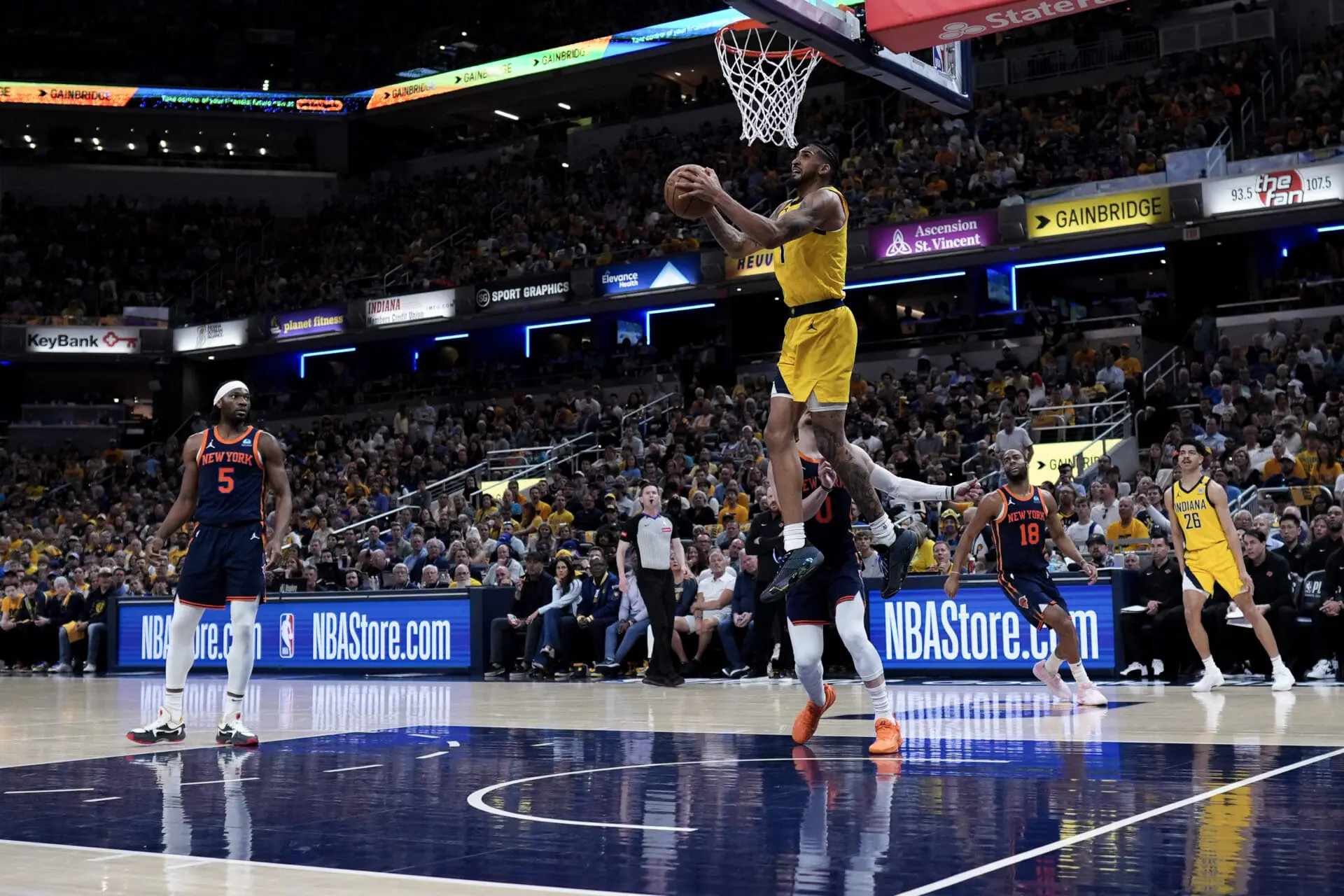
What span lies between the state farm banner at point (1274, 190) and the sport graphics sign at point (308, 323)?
21.8 m

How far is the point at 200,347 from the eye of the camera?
3891cm

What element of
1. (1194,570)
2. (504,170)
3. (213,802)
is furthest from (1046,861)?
(504,170)

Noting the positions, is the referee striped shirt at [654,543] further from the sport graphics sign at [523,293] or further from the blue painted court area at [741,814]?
the sport graphics sign at [523,293]

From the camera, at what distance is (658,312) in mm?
37062

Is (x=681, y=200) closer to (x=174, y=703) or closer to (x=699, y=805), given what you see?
(x=699, y=805)

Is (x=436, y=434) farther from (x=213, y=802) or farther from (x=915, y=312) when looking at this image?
(x=213, y=802)

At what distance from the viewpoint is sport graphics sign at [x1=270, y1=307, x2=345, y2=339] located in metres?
36.6

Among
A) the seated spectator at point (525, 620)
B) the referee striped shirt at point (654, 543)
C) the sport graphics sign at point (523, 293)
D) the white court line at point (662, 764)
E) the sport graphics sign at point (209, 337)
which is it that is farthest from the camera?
the sport graphics sign at point (209, 337)

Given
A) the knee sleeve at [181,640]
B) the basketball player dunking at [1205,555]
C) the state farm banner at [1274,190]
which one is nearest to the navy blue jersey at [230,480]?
the knee sleeve at [181,640]

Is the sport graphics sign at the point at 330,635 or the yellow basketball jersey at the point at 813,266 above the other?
the yellow basketball jersey at the point at 813,266

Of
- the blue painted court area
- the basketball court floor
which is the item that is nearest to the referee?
the basketball court floor

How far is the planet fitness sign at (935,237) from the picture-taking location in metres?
27.4

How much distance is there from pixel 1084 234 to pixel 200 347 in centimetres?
2458

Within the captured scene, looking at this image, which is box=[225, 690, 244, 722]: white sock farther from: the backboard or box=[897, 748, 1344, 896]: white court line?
box=[897, 748, 1344, 896]: white court line
